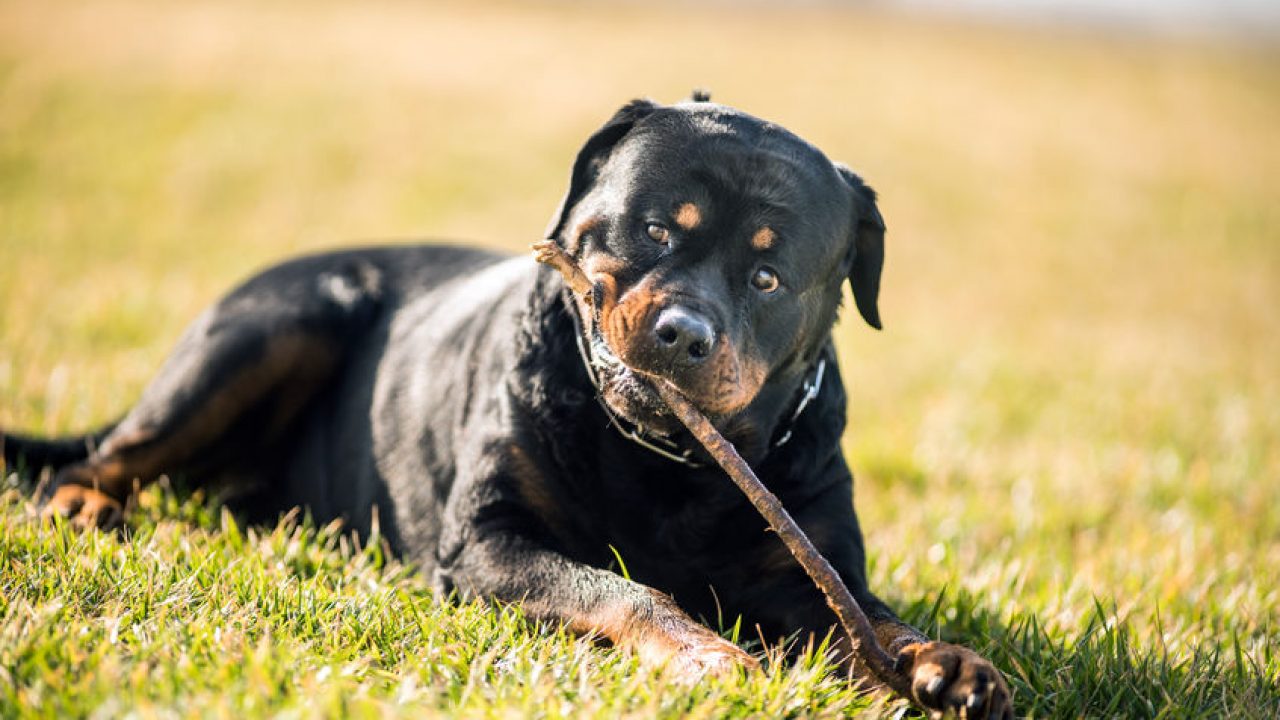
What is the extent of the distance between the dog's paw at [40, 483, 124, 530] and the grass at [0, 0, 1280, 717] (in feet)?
0.36

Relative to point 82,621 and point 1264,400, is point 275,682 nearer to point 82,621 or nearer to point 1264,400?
point 82,621

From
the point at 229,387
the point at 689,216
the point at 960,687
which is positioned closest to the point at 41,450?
the point at 229,387

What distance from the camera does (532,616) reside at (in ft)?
8.74

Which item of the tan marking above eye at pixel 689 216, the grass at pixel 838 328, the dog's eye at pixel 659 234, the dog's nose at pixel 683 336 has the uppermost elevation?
the tan marking above eye at pixel 689 216

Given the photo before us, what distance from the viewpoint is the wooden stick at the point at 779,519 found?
2400mm

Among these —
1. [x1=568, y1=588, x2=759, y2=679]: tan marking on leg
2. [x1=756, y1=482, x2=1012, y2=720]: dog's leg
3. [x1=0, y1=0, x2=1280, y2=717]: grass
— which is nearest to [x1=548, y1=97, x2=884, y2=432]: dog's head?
[x1=756, y1=482, x2=1012, y2=720]: dog's leg

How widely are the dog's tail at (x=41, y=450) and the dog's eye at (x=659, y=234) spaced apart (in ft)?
7.31

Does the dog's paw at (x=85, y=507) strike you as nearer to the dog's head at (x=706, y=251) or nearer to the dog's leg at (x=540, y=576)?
the dog's leg at (x=540, y=576)

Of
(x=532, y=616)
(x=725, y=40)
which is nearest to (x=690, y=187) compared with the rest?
(x=532, y=616)

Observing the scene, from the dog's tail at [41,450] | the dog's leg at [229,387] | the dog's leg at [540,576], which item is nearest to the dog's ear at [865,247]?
the dog's leg at [540,576]

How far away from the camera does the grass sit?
240 centimetres

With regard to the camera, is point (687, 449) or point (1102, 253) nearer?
point (687, 449)

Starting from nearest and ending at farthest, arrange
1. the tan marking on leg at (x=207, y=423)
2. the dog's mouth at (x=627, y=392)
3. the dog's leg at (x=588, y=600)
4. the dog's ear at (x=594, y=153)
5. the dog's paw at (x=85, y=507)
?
the dog's leg at (x=588, y=600) → the dog's mouth at (x=627, y=392) → the dog's ear at (x=594, y=153) → the dog's paw at (x=85, y=507) → the tan marking on leg at (x=207, y=423)

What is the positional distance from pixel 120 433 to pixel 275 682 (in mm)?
1978
